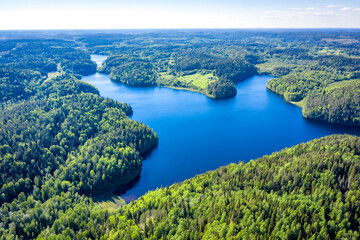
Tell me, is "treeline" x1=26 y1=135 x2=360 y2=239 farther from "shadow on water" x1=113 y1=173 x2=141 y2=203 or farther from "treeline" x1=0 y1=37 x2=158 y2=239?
"shadow on water" x1=113 y1=173 x2=141 y2=203

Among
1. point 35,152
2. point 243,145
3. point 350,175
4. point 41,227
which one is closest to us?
point 41,227

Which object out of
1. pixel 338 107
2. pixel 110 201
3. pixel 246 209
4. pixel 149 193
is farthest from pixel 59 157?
pixel 338 107

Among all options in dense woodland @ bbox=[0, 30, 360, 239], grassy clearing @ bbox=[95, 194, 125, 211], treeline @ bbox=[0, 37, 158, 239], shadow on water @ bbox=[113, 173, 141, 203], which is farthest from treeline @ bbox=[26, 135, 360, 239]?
shadow on water @ bbox=[113, 173, 141, 203]

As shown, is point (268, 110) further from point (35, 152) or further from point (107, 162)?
point (35, 152)

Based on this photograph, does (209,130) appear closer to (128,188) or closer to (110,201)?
(128,188)

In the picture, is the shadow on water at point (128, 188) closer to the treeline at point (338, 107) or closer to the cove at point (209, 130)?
the cove at point (209, 130)

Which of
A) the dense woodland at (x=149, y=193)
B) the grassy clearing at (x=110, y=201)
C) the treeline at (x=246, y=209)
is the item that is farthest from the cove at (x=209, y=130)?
the treeline at (x=246, y=209)

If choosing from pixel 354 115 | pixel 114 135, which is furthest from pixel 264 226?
pixel 354 115
